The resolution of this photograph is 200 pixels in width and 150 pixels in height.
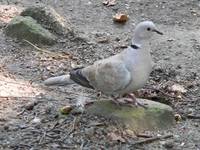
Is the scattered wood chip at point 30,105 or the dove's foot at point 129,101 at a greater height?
the dove's foot at point 129,101

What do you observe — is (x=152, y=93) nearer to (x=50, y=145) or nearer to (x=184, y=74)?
(x=184, y=74)

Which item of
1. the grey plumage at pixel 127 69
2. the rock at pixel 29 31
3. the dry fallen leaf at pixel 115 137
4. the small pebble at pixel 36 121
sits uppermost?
the grey plumage at pixel 127 69

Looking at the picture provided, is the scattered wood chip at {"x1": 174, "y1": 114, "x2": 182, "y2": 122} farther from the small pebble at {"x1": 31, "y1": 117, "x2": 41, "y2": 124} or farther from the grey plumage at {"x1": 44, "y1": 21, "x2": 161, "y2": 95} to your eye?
the small pebble at {"x1": 31, "y1": 117, "x2": 41, "y2": 124}

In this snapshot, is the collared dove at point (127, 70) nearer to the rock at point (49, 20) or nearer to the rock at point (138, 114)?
the rock at point (138, 114)

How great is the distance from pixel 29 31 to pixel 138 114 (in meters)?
2.29

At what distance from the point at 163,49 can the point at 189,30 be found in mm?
722

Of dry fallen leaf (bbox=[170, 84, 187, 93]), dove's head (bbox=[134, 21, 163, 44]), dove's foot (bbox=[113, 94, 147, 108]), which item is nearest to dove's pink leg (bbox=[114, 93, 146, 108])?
dove's foot (bbox=[113, 94, 147, 108])

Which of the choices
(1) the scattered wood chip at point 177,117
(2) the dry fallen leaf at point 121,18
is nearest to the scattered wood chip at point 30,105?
(1) the scattered wood chip at point 177,117

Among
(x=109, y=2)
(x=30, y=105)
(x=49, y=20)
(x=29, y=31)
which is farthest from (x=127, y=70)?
(x=109, y=2)

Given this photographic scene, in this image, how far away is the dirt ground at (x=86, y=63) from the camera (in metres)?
3.88

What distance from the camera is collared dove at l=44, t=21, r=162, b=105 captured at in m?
3.85

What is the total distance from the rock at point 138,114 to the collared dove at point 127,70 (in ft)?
0.41

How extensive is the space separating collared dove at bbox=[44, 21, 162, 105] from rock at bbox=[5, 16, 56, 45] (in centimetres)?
199

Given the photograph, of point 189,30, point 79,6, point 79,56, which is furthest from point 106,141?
point 79,6
